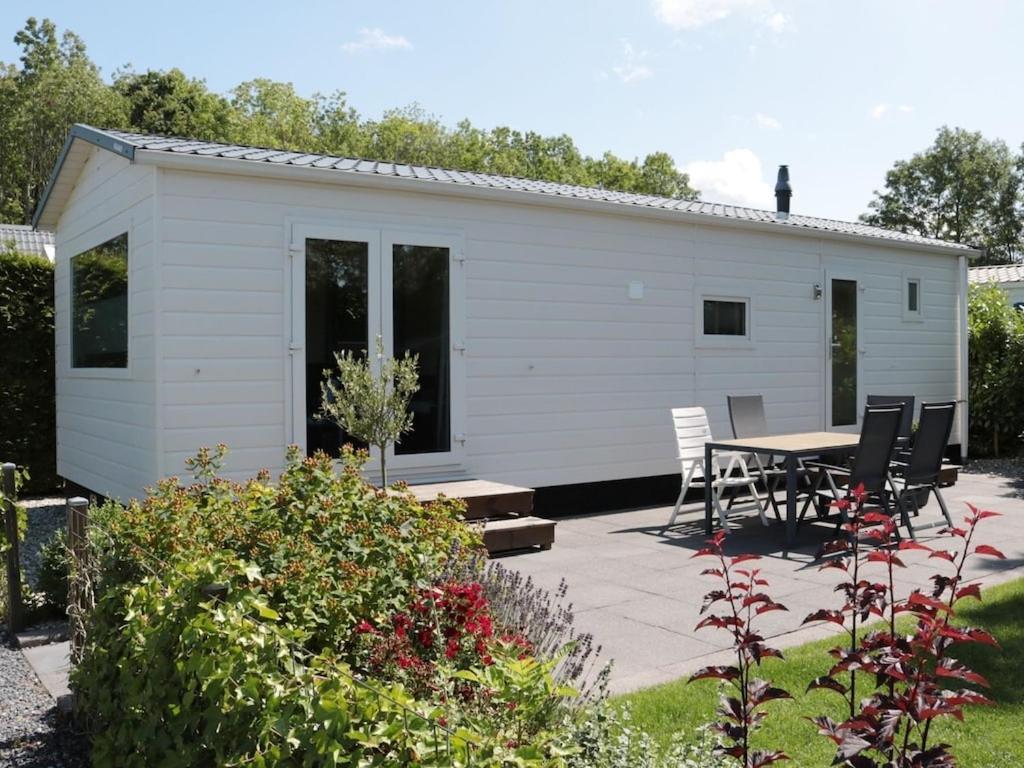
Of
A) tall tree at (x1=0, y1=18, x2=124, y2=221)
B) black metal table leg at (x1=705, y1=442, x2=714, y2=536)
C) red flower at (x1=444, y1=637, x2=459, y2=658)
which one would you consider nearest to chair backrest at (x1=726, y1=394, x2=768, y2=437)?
black metal table leg at (x1=705, y1=442, x2=714, y2=536)

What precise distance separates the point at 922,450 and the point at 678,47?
652cm

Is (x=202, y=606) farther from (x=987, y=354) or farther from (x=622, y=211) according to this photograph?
(x=987, y=354)

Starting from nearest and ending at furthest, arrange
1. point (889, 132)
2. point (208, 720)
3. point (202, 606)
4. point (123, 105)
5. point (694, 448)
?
point (208, 720) < point (202, 606) < point (694, 448) < point (889, 132) < point (123, 105)

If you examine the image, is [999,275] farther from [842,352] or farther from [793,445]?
[793,445]

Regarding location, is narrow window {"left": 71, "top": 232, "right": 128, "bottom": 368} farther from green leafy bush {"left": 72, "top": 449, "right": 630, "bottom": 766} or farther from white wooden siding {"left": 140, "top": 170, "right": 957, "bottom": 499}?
green leafy bush {"left": 72, "top": 449, "right": 630, "bottom": 766}

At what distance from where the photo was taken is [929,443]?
7.05 metres

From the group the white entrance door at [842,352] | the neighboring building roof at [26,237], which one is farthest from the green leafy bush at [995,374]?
the neighboring building roof at [26,237]

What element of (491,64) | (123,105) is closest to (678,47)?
(491,64)

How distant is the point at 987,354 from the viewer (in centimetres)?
1280

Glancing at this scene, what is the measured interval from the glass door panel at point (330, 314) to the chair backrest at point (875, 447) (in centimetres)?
370

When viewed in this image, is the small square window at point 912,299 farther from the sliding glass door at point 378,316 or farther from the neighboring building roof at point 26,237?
→ the neighboring building roof at point 26,237

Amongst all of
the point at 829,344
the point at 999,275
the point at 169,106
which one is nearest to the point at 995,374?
the point at 829,344

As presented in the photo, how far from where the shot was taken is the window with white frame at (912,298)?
1154 centimetres

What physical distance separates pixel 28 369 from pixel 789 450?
8.13 meters
